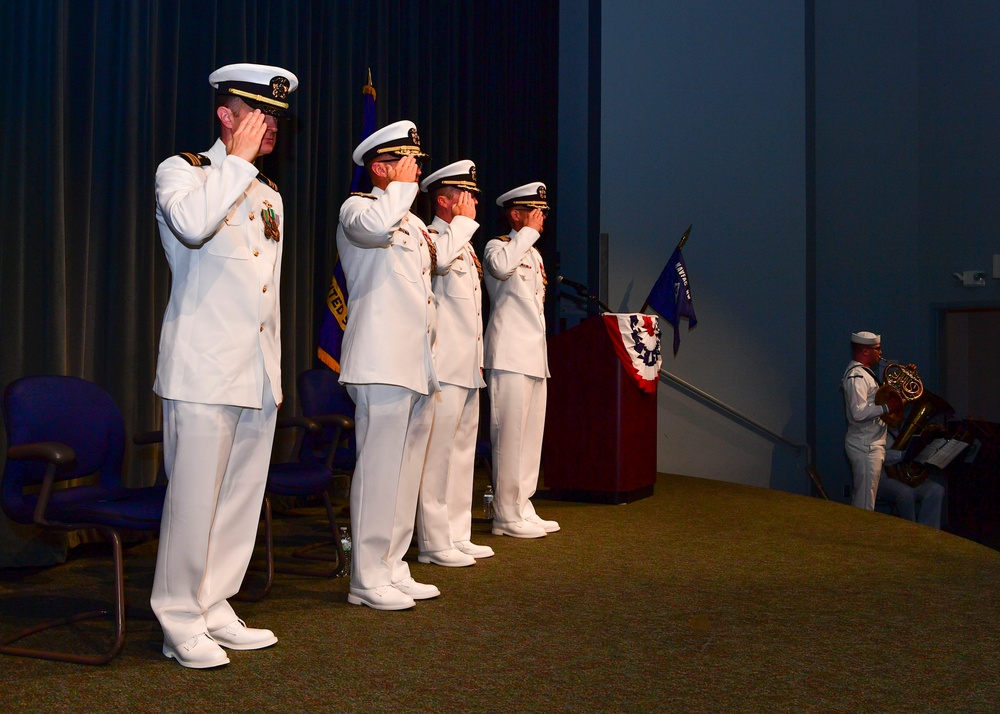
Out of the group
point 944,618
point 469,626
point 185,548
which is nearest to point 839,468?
point 944,618

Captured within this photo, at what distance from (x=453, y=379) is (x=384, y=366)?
2.09 ft

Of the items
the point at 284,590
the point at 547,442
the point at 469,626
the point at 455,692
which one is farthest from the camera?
the point at 547,442

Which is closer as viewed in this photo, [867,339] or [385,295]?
[385,295]

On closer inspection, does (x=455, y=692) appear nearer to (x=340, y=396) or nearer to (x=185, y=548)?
(x=185, y=548)

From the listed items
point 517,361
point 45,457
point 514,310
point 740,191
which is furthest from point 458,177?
point 740,191

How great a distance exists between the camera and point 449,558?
11.4ft

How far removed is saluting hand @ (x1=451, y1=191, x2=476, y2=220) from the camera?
3555 millimetres

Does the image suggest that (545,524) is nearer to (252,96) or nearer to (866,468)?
(252,96)

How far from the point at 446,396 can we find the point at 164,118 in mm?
2030

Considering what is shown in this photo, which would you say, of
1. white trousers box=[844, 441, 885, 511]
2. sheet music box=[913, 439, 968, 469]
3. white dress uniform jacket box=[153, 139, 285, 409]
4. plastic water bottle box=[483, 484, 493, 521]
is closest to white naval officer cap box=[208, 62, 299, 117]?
white dress uniform jacket box=[153, 139, 285, 409]

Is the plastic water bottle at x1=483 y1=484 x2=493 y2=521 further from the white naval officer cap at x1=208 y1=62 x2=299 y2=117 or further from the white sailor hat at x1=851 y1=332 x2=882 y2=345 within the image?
the white sailor hat at x1=851 y1=332 x2=882 y2=345

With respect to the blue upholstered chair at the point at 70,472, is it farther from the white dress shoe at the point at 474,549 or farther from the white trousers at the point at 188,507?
the white dress shoe at the point at 474,549

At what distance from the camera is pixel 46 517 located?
239 cm

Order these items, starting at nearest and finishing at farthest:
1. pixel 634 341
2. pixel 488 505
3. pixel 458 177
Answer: pixel 458 177, pixel 488 505, pixel 634 341
